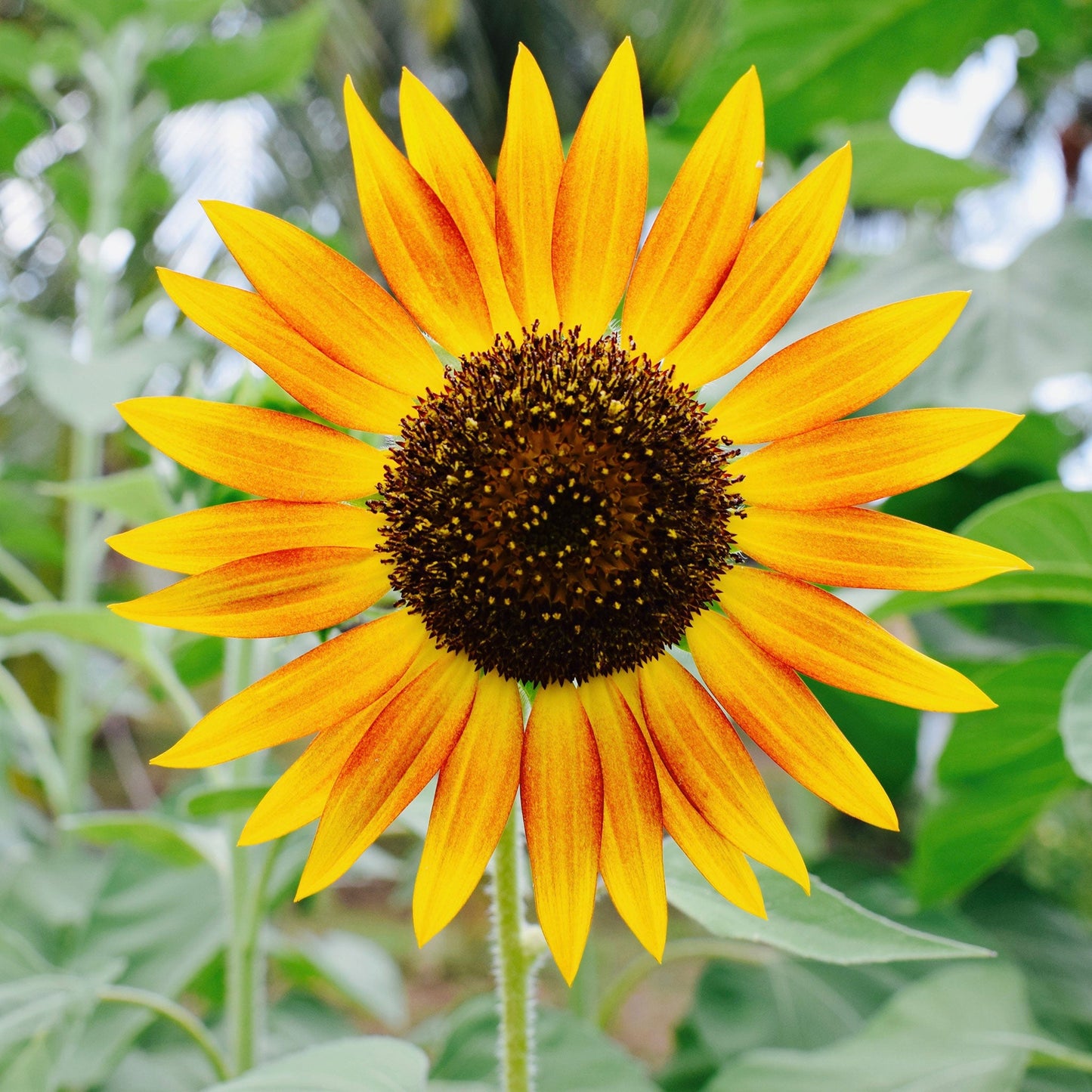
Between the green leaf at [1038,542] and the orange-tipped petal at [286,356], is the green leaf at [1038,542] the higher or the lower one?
Answer: the lower one

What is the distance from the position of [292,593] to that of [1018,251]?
2.39 feet

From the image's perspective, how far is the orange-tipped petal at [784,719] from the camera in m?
0.39

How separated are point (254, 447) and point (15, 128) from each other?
3.92 ft

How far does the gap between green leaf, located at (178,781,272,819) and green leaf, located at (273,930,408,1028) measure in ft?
1.55

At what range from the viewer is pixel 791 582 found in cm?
43

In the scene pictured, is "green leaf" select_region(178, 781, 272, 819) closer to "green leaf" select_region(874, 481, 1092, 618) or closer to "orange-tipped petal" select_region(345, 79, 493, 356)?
"orange-tipped petal" select_region(345, 79, 493, 356)

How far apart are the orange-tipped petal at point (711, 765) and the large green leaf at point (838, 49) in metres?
0.68

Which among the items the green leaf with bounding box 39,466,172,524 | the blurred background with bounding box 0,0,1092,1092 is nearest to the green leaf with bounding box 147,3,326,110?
the blurred background with bounding box 0,0,1092,1092

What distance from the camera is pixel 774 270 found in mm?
396

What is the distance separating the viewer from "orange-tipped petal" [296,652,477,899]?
15.4 inches

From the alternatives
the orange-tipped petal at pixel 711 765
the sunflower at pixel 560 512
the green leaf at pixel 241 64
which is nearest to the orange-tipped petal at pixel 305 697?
the sunflower at pixel 560 512

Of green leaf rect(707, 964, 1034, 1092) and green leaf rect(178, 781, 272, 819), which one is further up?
green leaf rect(178, 781, 272, 819)

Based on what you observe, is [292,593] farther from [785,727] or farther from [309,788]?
[785,727]

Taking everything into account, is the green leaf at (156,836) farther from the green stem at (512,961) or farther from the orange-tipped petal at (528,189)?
the orange-tipped petal at (528,189)
